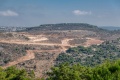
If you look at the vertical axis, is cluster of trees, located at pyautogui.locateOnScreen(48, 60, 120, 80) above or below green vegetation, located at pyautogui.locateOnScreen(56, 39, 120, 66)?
above

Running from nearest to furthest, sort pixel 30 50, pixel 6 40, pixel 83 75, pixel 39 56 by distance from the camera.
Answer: pixel 83 75
pixel 39 56
pixel 30 50
pixel 6 40

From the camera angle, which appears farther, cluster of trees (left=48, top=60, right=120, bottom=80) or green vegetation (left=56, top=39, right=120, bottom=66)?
green vegetation (left=56, top=39, right=120, bottom=66)

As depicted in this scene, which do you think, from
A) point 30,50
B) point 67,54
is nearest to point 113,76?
point 67,54

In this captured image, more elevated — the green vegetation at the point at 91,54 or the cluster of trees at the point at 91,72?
the cluster of trees at the point at 91,72

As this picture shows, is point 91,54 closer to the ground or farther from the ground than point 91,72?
closer to the ground

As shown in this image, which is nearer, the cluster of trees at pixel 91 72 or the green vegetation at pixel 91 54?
the cluster of trees at pixel 91 72

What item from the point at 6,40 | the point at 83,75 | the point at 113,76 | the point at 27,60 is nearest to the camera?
the point at 113,76

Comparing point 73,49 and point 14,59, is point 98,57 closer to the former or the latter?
point 73,49

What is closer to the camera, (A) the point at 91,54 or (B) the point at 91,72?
(B) the point at 91,72
